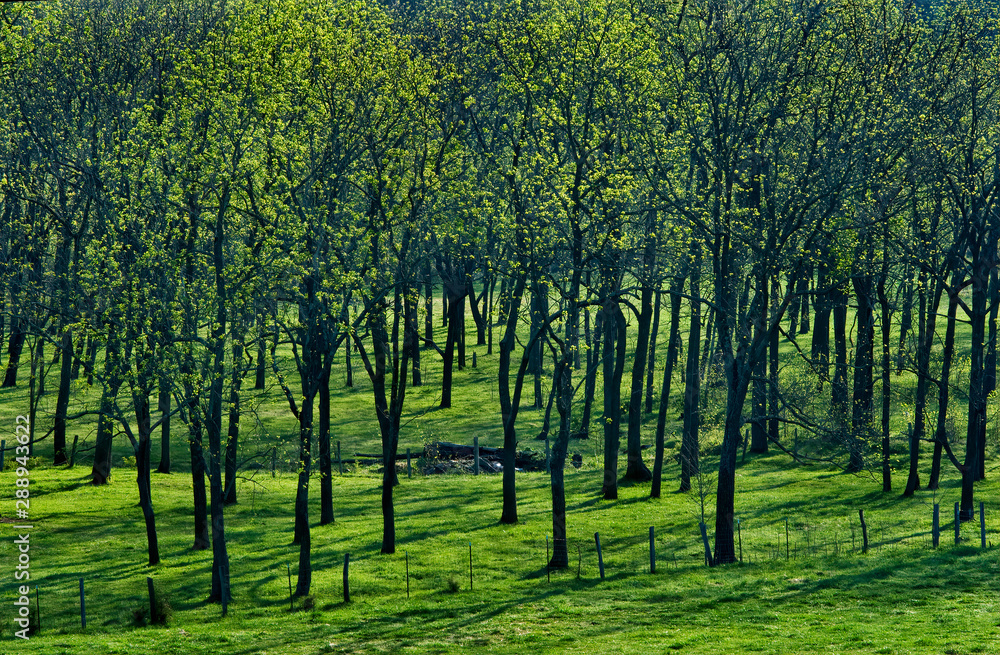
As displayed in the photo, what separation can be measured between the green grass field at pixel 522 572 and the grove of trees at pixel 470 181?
166 cm

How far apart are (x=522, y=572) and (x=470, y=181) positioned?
1405 cm

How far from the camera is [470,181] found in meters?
33.9

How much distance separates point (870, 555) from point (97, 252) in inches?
982

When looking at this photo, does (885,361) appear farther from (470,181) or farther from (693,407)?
(470,181)

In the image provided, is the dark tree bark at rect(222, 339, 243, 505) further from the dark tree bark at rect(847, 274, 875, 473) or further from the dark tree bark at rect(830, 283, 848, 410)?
the dark tree bark at rect(847, 274, 875, 473)

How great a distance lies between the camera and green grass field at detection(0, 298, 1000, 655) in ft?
71.9

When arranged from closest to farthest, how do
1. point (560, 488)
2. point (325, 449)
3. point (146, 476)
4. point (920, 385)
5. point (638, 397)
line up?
point (146, 476) → point (560, 488) → point (325, 449) → point (920, 385) → point (638, 397)

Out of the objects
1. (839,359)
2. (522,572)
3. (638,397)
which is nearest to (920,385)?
(839,359)

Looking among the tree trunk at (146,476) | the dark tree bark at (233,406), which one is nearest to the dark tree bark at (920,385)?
the dark tree bark at (233,406)

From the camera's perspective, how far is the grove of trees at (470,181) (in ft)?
87.9

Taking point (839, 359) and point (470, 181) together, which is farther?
point (839, 359)

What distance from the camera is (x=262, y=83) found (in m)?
28.4

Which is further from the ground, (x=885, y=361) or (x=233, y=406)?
(x=885, y=361)

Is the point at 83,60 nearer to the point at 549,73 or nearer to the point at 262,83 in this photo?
the point at 262,83
